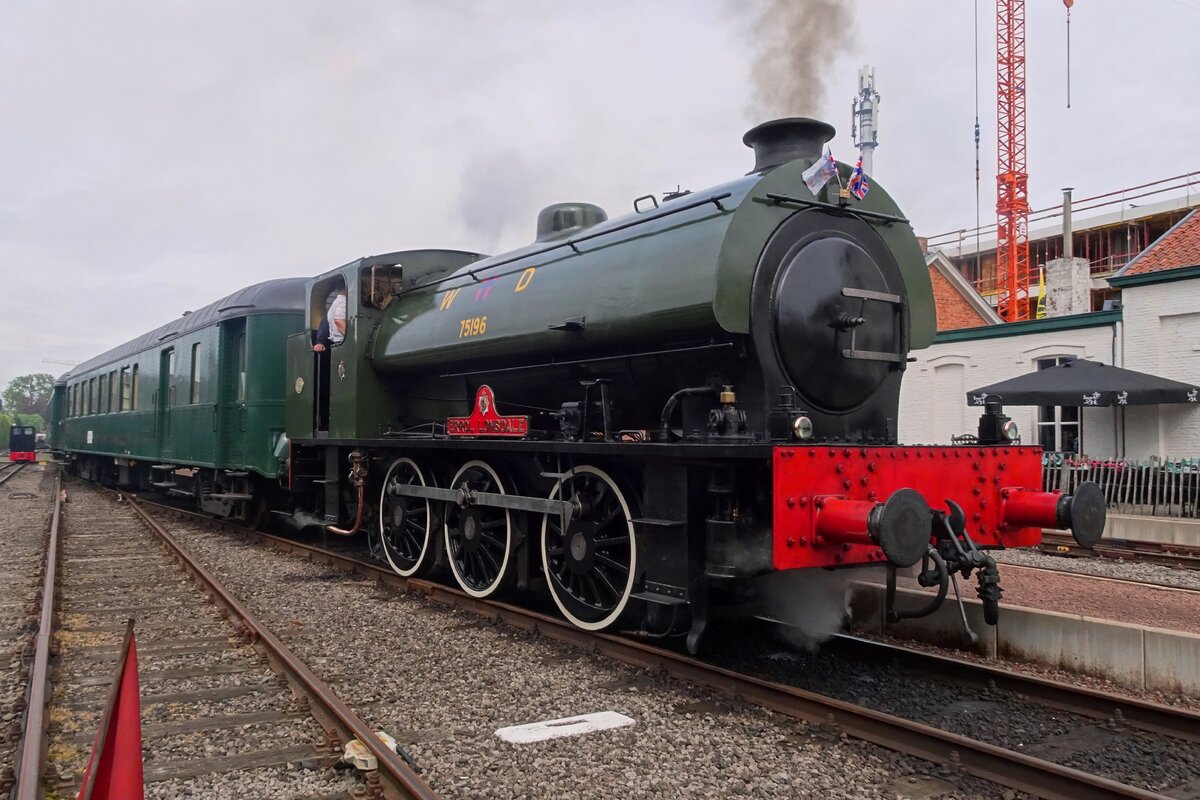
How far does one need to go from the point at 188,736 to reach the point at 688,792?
2408 millimetres

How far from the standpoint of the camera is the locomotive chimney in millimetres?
5754

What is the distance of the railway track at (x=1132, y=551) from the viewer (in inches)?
388

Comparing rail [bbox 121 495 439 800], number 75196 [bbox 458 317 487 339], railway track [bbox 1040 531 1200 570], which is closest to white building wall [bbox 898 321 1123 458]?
railway track [bbox 1040 531 1200 570]

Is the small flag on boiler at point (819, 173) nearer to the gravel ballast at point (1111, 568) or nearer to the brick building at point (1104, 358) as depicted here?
the gravel ballast at point (1111, 568)

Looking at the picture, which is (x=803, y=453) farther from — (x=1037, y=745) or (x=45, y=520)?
(x=45, y=520)

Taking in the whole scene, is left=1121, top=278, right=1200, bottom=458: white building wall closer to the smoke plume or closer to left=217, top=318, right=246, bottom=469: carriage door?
the smoke plume

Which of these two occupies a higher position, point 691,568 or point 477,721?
point 691,568

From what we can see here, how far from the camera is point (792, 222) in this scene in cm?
543

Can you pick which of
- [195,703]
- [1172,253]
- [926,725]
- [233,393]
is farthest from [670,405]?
[1172,253]

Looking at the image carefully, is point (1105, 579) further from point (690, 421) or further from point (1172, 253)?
point (1172, 253)

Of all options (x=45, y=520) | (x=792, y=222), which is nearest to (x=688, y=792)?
(x=792, y=222)

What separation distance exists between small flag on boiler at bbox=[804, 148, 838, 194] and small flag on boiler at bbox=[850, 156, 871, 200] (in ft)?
0.87

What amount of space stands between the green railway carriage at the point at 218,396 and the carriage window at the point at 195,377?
0.02m

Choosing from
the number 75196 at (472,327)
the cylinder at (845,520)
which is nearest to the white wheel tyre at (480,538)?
the number 75196 at (472,327)
